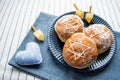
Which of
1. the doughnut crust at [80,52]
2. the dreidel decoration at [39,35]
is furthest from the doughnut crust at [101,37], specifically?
the dreidel decoration at [39,35]

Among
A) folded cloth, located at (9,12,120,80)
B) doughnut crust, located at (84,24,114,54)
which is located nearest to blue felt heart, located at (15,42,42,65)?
folded cloth, located at (9,12,120,80)

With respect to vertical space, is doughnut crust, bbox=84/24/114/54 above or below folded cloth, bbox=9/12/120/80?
above

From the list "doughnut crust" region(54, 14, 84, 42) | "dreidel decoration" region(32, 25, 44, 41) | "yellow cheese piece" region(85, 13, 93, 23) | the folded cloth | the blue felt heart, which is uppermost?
"yellow cheese piece" region(85, 13, 93, 23)

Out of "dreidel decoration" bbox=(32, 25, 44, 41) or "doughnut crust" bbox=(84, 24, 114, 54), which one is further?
"dreidel decoration" bbox=(32, 25, 44, 41)

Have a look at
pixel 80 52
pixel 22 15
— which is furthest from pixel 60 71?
pixel 22 15

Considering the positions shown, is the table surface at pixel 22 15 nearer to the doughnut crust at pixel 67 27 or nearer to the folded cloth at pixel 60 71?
the folded cloth at pixel 60 71

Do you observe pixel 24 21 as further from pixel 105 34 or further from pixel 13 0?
pixel 105 34

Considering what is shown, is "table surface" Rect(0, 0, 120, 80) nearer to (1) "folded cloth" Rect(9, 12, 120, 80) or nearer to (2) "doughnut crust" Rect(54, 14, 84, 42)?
(1) "folded cloth" Rect(9, 12, 120, 80)
